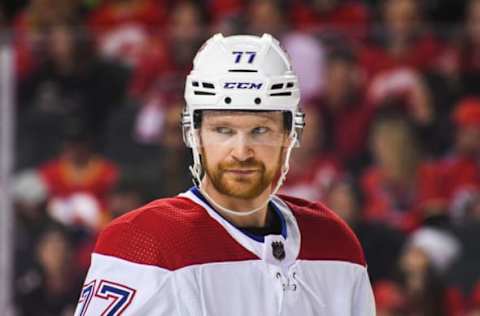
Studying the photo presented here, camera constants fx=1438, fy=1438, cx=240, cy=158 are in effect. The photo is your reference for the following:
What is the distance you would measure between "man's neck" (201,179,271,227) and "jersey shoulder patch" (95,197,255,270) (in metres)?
0.05

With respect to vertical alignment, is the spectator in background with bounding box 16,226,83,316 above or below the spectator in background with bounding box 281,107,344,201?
below

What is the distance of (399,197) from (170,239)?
2.89 meters

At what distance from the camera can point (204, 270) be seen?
9.75ft

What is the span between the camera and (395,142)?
578 cm

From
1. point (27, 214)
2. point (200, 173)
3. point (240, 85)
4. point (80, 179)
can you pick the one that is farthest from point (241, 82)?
point (27, 214)

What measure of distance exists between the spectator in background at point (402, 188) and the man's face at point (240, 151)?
8.80 feet

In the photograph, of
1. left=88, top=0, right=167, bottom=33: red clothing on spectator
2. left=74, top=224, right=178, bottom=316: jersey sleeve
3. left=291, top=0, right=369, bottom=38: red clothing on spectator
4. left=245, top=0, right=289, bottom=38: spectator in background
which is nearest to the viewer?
left=74, top=224, right=178, bottom=316: jersey sleeve

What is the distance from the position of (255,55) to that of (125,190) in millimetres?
2863

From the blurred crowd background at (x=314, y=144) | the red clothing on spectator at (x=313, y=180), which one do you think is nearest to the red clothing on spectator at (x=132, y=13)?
the blurred crowd background at (x=314, y=144)

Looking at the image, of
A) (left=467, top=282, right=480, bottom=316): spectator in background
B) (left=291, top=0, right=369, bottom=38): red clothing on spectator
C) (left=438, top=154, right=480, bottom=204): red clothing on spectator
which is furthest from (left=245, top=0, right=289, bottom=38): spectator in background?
(left=467, top=282, right=480, bottom=316): spectator in background

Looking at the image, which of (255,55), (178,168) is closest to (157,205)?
(255,55)

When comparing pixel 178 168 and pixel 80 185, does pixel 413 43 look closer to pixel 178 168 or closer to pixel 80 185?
pixel 178 168

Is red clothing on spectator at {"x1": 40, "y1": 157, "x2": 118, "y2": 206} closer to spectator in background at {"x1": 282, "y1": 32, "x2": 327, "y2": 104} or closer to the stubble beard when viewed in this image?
spectator in background at {"x1": 282, "y1": 32, "x2": 327, "y2": 104}

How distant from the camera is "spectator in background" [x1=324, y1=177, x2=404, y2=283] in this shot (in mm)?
5719
